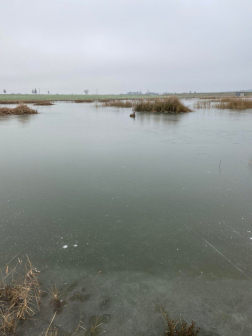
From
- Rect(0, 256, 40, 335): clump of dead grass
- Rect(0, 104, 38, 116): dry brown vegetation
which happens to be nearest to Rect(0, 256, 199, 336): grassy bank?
Rect(0, 256, 40, 335): clump of dead grass

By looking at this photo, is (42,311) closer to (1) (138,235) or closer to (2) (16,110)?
(1) (138,235)

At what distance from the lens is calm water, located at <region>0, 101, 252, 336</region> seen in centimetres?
112

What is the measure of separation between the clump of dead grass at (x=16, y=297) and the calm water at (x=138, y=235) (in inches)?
2.9

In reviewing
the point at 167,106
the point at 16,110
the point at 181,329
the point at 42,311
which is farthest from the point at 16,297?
the point at 16,110

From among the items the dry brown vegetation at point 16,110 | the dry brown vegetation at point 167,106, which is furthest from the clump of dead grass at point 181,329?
the dry brown vegetation at point 16,110

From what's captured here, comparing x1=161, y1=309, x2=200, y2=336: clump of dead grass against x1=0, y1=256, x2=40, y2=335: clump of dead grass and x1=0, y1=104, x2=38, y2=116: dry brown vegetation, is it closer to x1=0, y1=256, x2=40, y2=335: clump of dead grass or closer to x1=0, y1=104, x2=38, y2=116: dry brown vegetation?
x1=0, y1=256, x2=40, y2=335: clump of dead grass

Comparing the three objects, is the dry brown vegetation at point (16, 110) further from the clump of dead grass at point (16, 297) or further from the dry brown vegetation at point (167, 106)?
the clump of dead grass at point (16, 297)

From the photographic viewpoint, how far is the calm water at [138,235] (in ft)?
3.66

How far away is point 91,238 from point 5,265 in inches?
21.8

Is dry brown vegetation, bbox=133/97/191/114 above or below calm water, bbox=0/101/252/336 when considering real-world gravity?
above

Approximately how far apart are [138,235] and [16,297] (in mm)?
834

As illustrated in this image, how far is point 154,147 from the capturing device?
416 centimetres

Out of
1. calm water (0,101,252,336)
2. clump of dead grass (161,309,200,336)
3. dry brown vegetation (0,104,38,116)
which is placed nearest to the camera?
clump of dead grass (161,309,200,336)

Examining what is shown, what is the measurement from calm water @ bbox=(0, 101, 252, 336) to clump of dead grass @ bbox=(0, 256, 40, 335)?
0.07 meters
